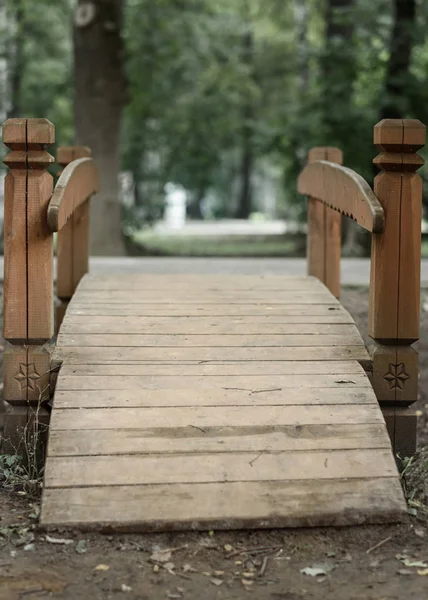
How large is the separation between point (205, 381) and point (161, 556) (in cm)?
107

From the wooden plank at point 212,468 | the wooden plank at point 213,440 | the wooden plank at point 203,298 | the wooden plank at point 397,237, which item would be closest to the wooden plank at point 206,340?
the wooden plank at point 397,237

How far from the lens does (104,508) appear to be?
152 inches

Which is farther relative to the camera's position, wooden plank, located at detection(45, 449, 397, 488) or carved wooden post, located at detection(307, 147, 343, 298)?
carved wooden post, located at detection(307, 147, 343, 298)

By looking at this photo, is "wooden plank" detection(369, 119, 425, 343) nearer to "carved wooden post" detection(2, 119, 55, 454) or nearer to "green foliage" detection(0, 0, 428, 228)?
"carved wooden post" detection(2, 119, 55, 454)

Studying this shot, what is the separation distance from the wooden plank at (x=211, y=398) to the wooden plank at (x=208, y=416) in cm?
3

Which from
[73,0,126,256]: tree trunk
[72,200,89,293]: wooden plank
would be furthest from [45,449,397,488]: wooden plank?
[73,0,126,256]: tree trunk

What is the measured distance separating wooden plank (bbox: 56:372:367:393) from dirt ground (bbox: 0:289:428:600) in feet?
2.28

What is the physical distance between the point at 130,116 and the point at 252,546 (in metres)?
14.8

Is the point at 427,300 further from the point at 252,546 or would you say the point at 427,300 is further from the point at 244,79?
the point at 244,79

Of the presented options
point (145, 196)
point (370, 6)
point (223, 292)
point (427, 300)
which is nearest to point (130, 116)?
point (145, 196)

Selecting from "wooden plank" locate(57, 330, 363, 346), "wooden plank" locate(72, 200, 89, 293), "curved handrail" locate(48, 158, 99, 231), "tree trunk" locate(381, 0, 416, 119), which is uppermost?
"tree trunk" locate(381, 0, 416, 119)

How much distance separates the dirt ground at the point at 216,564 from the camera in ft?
11.3

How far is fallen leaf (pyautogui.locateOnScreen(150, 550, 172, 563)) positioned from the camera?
3684mm

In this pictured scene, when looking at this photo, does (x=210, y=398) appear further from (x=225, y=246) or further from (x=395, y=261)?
(x=225, y=246)
